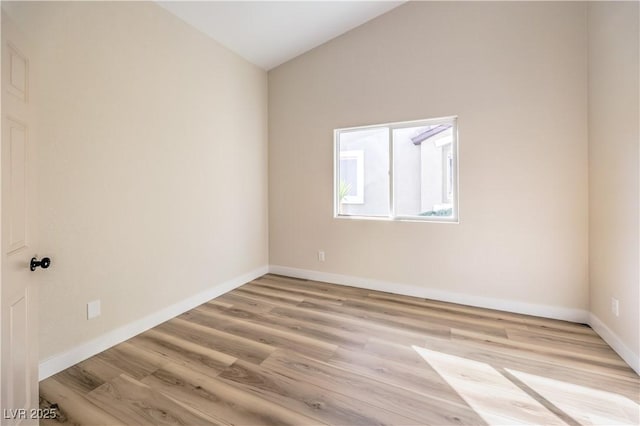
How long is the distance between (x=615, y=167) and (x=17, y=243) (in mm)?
3756

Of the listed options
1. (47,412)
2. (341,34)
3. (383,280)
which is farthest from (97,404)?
(341,34)

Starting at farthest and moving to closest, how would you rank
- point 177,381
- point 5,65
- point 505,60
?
point 505,60, point 177,381, point 5,65

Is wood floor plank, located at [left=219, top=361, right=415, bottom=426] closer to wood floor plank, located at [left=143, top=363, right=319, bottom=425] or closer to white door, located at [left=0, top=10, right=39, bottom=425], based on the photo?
wood floor plank, located at [left=143, top=363, right=319, bottom=425]

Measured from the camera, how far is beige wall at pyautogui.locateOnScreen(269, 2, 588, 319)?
2600mm

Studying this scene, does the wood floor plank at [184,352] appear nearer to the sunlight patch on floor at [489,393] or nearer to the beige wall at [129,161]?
the beige wall at [129,161]

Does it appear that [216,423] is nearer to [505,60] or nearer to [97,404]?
[97,404]

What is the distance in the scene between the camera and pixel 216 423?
4.78 ft

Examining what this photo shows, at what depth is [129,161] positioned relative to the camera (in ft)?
7.70

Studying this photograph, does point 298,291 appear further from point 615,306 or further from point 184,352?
point 615,306

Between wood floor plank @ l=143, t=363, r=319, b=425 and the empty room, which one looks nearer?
wood floor plank @ l=143, t=363, r=319, b=425

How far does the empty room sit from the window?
27 mm

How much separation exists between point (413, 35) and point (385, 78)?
0.53m

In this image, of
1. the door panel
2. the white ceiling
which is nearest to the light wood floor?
the door panel

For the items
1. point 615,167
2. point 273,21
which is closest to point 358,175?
point 273,21
